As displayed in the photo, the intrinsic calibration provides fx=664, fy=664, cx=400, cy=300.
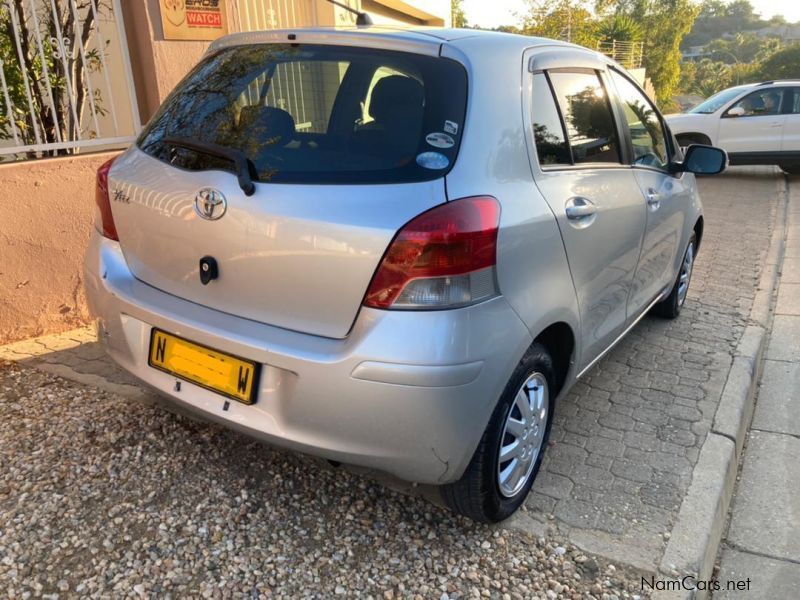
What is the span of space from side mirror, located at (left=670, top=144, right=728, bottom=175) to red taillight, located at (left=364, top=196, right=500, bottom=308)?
7.98ft

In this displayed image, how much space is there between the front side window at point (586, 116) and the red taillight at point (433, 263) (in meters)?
0.96

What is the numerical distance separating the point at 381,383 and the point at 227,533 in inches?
34.9

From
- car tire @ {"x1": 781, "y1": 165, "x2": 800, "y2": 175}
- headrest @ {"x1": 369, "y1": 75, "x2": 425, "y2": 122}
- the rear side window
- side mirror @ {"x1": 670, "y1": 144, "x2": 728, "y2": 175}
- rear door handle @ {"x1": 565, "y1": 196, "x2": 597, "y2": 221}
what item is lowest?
car tire @ {"x1": 781, "y1": 165, "x2": 800, "y2": 175}

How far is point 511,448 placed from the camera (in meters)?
2.43

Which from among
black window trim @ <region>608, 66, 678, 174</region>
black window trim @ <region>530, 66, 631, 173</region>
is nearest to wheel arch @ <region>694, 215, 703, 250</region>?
black window trim @ <region>608, 66, 678, 174</region>

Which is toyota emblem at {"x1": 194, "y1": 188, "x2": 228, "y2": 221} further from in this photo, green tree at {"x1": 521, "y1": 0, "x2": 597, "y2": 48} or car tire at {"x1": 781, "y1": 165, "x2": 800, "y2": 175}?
green tree at {"x1": 521, "y1": 0, "x2": 597, "y2": 48}

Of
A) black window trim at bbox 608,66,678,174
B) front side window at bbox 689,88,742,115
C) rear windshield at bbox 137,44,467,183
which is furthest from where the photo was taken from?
front side window at bbox 689,88,742,115

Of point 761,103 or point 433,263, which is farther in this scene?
point 761,103

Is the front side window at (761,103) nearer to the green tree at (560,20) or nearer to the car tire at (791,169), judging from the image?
the car tire at (791,169)

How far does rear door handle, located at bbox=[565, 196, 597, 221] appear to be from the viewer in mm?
2521

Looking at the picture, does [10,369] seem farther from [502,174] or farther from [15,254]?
[502,174]

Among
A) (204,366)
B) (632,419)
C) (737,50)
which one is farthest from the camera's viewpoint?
(737,50)

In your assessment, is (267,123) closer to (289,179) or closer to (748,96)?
(289,179)

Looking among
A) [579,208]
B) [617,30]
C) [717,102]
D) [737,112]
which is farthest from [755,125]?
[617,30]
